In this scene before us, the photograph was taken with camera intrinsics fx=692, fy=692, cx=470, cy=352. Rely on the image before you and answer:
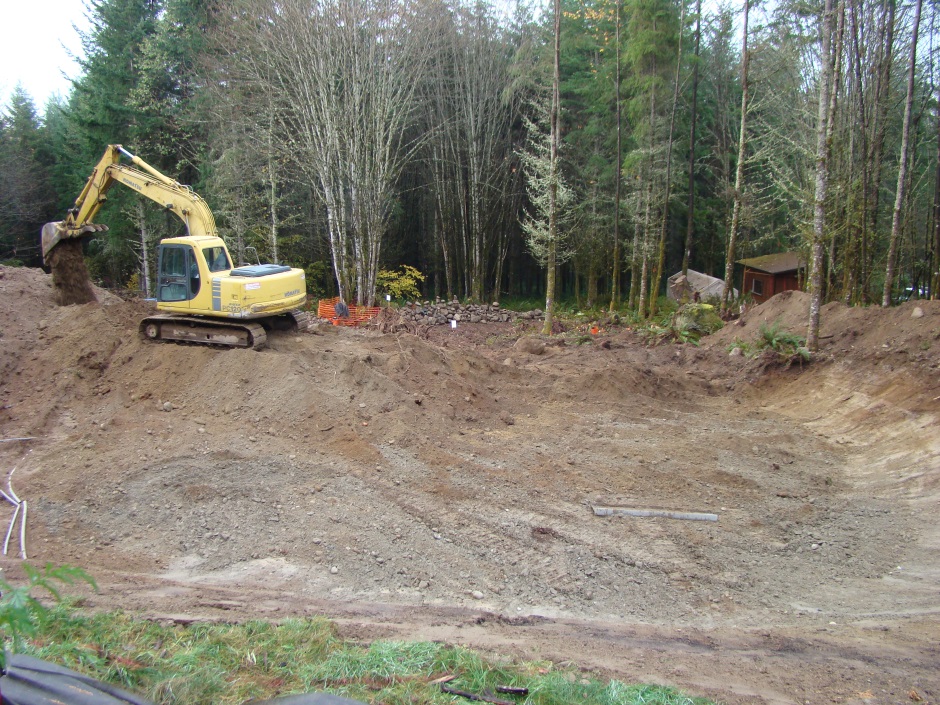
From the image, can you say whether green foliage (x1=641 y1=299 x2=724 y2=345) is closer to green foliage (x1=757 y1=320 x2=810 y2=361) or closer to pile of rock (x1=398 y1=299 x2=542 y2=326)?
green foliage (x1=757 y1=320 x2=810 y2=361)

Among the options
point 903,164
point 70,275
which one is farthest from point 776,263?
point 70,275

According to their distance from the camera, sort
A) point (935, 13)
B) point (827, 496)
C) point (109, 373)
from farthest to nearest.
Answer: point (935, 13) < point (109, 373) < point (827, 496)

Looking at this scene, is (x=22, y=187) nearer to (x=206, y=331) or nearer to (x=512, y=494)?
(x=206, y=331)

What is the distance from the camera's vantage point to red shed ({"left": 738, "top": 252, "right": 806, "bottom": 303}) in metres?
22.4

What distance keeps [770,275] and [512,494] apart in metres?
18.4

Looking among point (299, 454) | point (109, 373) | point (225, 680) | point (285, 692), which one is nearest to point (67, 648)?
point (225, 680)

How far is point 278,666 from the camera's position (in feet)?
13.9

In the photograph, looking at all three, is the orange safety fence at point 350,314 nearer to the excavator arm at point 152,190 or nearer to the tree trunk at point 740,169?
the excavator arm at point 152,190

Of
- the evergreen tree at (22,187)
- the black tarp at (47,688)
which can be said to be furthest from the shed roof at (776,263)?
the evergreen tree at (22,187)

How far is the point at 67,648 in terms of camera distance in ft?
13.1

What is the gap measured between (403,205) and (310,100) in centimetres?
846

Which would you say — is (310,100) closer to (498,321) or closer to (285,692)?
(498,321)

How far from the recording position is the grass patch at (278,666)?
382cm

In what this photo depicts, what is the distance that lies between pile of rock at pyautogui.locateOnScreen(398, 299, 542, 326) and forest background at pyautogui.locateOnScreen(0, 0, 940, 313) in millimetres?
1787
